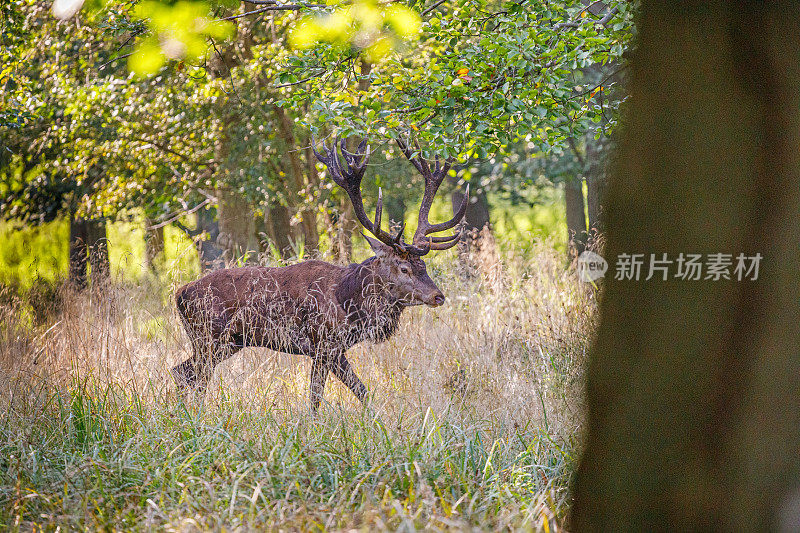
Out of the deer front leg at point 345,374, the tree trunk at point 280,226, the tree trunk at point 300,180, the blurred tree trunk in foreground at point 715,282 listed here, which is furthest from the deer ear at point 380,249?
the tree trunk at point 280,226

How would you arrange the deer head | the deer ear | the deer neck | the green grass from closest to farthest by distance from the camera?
the green grass
the deer neck
the deer head
the deer ear

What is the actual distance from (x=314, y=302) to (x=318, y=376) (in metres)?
0.78

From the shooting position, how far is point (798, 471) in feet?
7.89

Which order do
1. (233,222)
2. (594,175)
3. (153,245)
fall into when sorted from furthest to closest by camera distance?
(153,245), (233,222), (594,175)

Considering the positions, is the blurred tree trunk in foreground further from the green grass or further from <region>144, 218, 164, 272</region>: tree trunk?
<region>144, 218, 164, 272</region>: tree trunk

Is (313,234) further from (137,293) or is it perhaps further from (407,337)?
(407,337)

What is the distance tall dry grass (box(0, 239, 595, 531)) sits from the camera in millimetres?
3352

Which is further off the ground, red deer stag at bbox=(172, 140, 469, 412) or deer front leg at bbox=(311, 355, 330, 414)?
red deer stag at bbox=(172, 140, 469, 412)

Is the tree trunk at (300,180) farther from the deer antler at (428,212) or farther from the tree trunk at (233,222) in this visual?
the deer antler at (428,212)

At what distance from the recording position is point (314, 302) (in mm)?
6199

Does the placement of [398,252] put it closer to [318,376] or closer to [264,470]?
[318,376]

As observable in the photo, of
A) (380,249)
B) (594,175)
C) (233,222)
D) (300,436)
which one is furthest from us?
(233,222)

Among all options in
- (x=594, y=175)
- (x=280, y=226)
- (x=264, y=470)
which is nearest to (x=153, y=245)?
(x=280, y=226)

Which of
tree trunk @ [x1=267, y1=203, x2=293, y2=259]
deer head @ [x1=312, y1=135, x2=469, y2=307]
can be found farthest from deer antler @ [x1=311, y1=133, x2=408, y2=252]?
tree trunk @ [x1=267, y1=203, x2=293, y2=259]
